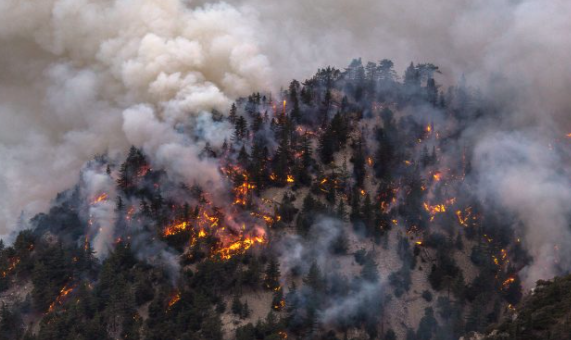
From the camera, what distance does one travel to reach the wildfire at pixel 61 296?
141500mm

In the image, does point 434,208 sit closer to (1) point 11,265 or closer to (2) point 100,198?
(2) point 100,198

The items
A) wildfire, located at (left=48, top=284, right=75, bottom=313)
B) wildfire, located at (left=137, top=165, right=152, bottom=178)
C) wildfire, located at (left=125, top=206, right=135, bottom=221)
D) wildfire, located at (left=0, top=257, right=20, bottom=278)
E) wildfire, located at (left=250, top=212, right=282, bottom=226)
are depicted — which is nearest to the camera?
wildfire, located at (left=48, top=284, right=75, bottom=313)

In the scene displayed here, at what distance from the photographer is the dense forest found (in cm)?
12750

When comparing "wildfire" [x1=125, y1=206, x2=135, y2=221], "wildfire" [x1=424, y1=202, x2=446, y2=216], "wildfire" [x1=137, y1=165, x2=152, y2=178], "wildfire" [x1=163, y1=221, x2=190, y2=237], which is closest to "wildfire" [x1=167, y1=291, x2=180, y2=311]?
"wildfire" [x1=163, y1=221, x2=190, y2=237]

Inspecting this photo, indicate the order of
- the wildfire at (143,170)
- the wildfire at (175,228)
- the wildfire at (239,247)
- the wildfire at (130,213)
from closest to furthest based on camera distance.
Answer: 1. the wildfire at (239,247)
2. the wildfire at (175,228)
3. the wildfire at (130,213)
4. the wildfire at (143,170)

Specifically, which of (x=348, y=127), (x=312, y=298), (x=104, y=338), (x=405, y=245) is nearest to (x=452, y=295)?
(x=405, y=245)

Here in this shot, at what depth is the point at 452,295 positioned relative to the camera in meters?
133

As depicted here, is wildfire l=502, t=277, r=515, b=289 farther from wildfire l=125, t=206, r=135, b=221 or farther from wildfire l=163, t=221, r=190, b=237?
wildfire l=125, t=206, r=135, b=221

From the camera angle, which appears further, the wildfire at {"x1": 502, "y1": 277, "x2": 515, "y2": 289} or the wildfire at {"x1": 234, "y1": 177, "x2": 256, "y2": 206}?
the wildfire at {"x1": 234, "y1": 177, "x2": 256, "y2": 206}

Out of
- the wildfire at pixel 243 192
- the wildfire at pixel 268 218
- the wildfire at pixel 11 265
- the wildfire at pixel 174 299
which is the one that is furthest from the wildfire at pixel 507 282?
the wildfire at pixel 11 265

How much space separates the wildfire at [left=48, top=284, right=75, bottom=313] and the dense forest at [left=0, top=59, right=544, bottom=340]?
1.09 ft

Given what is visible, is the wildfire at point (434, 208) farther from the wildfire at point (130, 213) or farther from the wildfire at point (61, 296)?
the wildfire at point (61, 296)

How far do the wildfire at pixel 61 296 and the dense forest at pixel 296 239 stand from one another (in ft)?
1.09

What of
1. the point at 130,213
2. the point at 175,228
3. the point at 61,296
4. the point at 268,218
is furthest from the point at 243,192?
the point at 61,296
